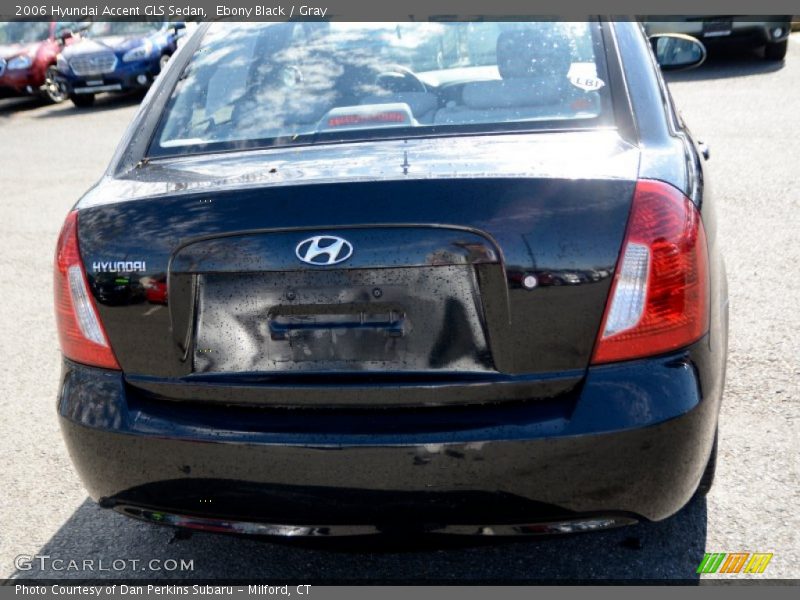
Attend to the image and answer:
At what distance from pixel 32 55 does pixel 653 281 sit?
16.5 meters

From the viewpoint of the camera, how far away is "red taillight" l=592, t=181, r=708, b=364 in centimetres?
233

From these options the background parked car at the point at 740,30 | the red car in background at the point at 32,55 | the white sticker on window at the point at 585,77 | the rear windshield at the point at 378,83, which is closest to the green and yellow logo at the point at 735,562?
the rear windshield at the point at 378,83

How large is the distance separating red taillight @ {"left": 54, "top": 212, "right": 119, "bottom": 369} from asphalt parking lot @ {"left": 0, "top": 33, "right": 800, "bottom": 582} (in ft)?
2.11

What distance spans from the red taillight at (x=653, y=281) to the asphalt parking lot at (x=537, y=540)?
0.60 metres

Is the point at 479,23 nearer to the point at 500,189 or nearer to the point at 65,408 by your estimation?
the point at 500,189

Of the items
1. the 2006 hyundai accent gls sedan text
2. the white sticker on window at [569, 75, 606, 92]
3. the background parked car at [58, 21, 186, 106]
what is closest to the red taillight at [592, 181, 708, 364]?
the 2006 hyundai accent gls sedan text

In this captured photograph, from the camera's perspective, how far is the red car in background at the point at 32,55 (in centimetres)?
1667

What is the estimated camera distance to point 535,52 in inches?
130

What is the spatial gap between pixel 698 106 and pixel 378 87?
8.60 meters

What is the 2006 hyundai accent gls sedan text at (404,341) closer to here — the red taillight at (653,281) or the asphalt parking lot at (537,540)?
the red taillight at (653,281)

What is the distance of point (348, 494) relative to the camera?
238cm

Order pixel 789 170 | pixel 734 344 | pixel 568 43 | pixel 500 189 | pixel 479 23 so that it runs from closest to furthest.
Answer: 1. pixel 500 189
2. pixel 568 43
3. pixel 479 23
4. pixel 734 344
5. pixel 789 170

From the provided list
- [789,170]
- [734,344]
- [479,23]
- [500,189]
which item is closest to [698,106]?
[789,170]

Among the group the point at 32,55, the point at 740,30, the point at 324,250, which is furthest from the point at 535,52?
the point at 32,55
